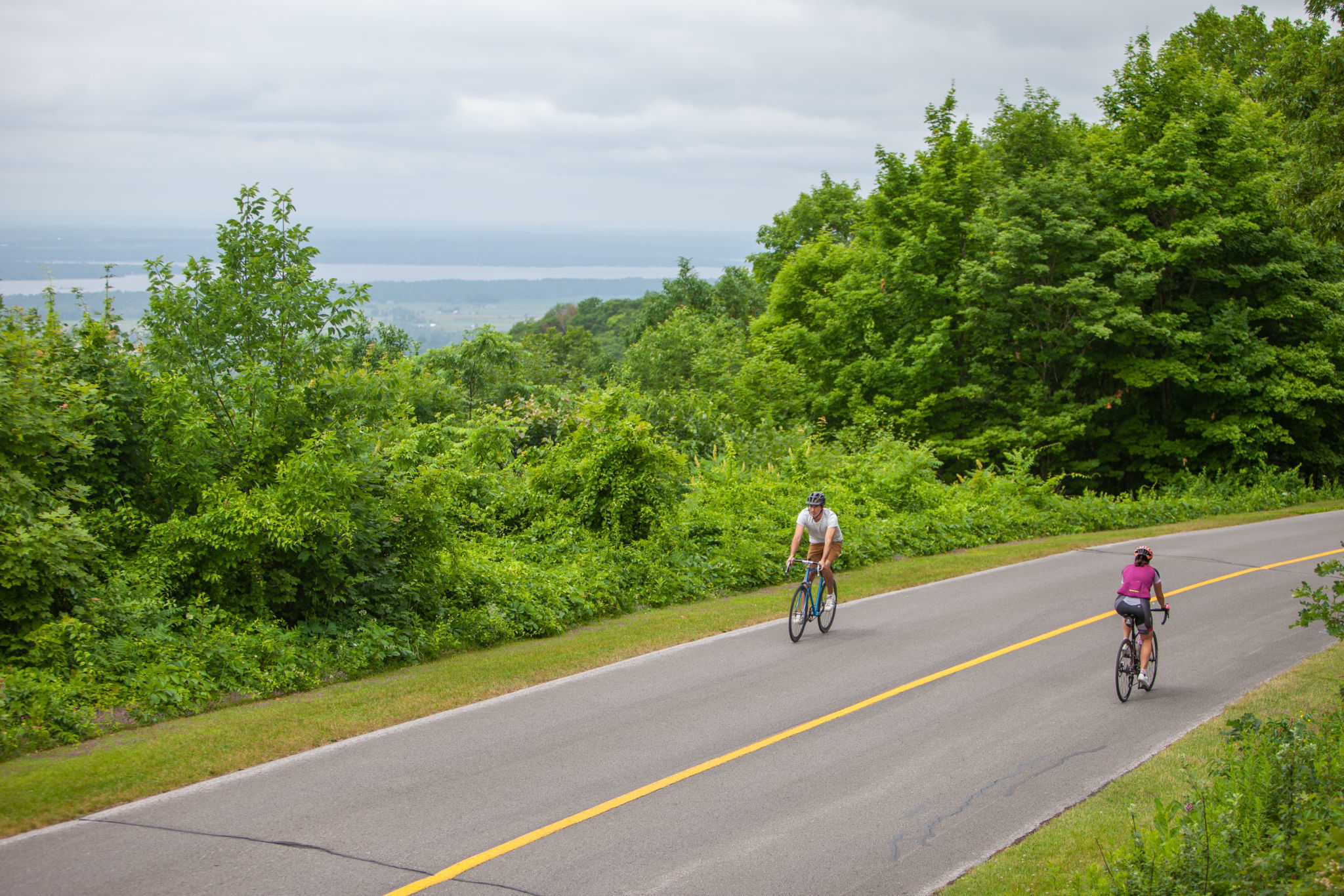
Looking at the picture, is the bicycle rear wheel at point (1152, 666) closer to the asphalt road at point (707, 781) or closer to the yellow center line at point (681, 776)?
the asphalt road at point (707, 781)

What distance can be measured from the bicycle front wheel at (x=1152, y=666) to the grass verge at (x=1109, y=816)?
3.10ft

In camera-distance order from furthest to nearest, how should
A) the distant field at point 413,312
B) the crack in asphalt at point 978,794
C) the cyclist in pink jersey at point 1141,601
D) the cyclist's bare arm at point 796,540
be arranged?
1. the cyclist's bare arm at point 796,540
2. the distant field at point 413,312
3. the cyclist in pink jersey at point 1141,601
4. the crack in asphalt at point 978,794

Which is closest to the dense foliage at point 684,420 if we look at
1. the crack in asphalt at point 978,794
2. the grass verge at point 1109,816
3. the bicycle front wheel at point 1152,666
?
the crack in asphalt at point 978,794

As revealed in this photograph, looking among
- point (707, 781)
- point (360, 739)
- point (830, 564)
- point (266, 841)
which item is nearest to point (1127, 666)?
point (830, 564)

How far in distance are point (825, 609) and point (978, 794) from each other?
6155 millimetres

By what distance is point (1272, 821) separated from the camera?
21.5ft

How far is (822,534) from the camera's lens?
14.1 metres

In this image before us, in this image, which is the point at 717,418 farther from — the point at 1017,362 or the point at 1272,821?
the point at 1272,821

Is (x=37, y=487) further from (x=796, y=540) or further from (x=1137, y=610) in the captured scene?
(x=1137, y=610)

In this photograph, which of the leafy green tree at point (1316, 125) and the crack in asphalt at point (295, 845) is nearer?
the crack in asphalt at point (295, 845)

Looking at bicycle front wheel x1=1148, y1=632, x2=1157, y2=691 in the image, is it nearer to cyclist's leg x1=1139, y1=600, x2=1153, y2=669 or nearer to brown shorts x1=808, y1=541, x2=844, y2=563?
cyclist's leg x1=1139, y1=600, x2=1153, y2=669

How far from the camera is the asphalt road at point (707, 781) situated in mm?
6680

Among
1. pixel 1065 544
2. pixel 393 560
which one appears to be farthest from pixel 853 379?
pixel 393 560

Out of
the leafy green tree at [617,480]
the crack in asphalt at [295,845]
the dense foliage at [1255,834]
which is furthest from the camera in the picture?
the leafy green tree at [617,480]
